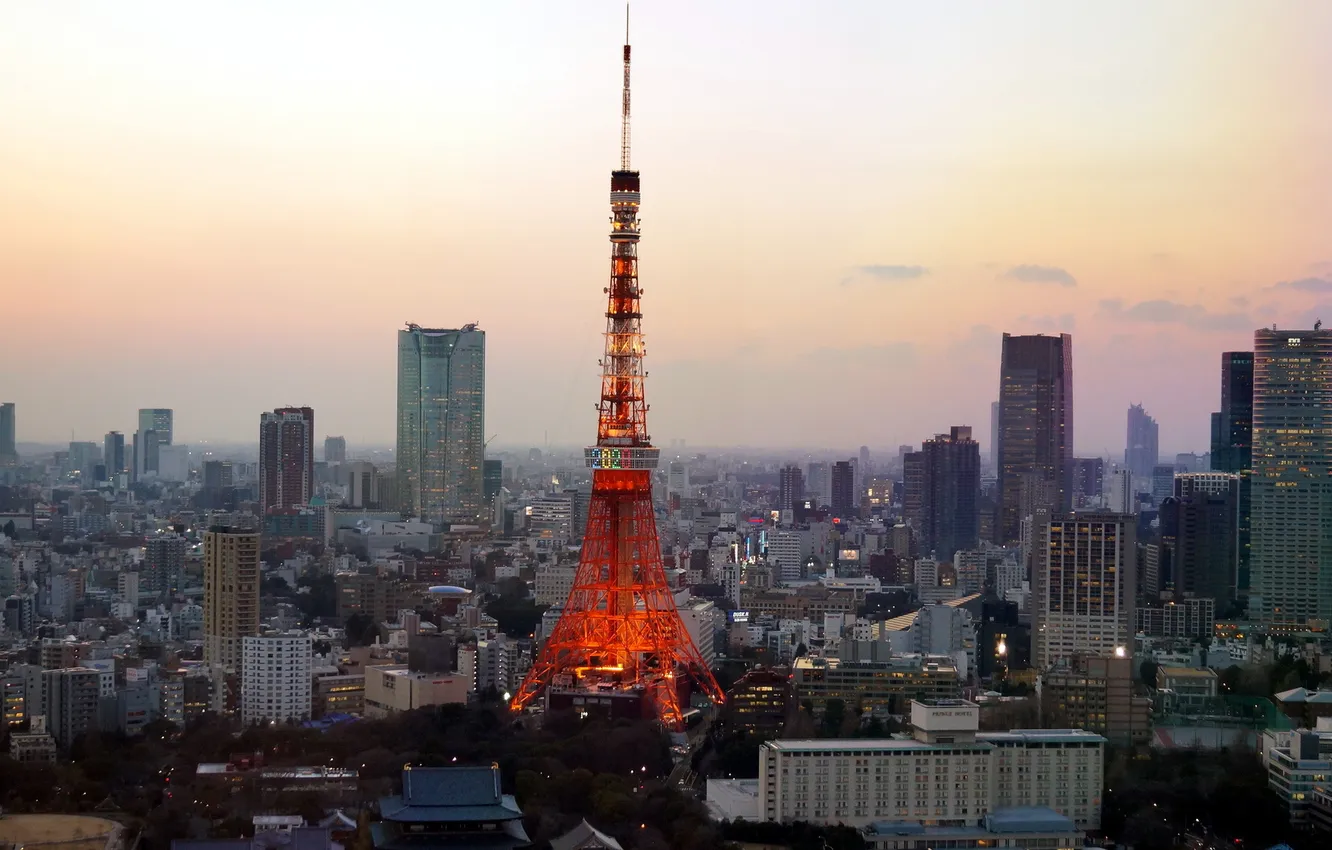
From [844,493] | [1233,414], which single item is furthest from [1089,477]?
[1233,414]

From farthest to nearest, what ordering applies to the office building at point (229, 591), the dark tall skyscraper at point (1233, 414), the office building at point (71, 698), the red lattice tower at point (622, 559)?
the dark tall skyscraper at point (1233, 414), the office building at point (229, 591), the red lattice tower at point (622, 559), the office building at point (71, 698)

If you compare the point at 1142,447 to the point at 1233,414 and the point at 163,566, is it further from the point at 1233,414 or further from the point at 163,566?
the point at 163,566

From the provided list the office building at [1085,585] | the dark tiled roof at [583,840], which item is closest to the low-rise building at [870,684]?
the office building at [1085,585]

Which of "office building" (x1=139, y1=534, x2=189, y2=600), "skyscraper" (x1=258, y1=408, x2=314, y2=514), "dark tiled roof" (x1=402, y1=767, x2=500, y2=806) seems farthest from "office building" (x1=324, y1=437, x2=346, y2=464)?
"dark tiled roof" (x1=402, y1=767, x2=500, y2=806)

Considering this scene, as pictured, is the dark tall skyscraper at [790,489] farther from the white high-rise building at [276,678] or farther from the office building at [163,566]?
the white high-rise building at [276,678]

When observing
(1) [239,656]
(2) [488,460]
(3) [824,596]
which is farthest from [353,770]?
(2) [488,460]

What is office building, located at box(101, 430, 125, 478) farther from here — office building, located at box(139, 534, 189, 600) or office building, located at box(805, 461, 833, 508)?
office building, located at box(805, 461, 833, 508)

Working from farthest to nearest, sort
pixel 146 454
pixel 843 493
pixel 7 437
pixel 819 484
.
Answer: pixel 843 493 → pixel 819 484 → pixel 146 454 → pixel 7 437
